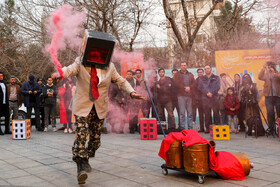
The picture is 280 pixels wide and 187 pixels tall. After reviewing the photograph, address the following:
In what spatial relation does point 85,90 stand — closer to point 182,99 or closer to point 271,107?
point 182,99

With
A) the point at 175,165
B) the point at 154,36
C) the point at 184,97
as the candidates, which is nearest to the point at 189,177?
the point at 175,165

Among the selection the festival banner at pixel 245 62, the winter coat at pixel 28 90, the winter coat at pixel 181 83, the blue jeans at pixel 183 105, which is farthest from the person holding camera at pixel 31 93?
the festival banner at pixel 245 62

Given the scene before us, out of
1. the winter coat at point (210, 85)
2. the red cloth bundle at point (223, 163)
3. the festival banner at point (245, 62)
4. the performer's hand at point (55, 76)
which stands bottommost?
the red cloth bundle at point (223, 163)

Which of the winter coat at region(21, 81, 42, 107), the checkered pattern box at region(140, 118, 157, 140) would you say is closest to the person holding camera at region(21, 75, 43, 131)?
the winter coat at region(21, 81, 42, 107)

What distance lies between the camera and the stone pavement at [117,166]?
4.29 metres

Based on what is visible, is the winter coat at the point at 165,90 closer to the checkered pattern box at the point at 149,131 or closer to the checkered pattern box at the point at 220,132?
the checkered pattern box at the point at 149,131

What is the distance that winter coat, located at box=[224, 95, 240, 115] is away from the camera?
10016 millimetres

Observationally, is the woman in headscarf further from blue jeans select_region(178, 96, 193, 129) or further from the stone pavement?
the stone pavement

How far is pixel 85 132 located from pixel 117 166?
1.23m

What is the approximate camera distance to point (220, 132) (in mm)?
8586

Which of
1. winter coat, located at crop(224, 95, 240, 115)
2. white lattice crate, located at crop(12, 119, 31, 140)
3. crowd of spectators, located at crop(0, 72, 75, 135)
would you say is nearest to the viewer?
white lattice crate, located at crop(12, 119, 31, 140)

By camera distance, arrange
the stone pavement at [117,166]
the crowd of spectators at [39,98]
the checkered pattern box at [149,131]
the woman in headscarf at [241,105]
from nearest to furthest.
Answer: the stone pavement at [117,166]
the checkered pattern box at [149,131]
the woman in headscarf at [241,105]
the crowd of spectators at [39,98]

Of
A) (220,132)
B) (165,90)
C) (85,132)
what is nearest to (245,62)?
(165,90)

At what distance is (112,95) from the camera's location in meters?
10.6
